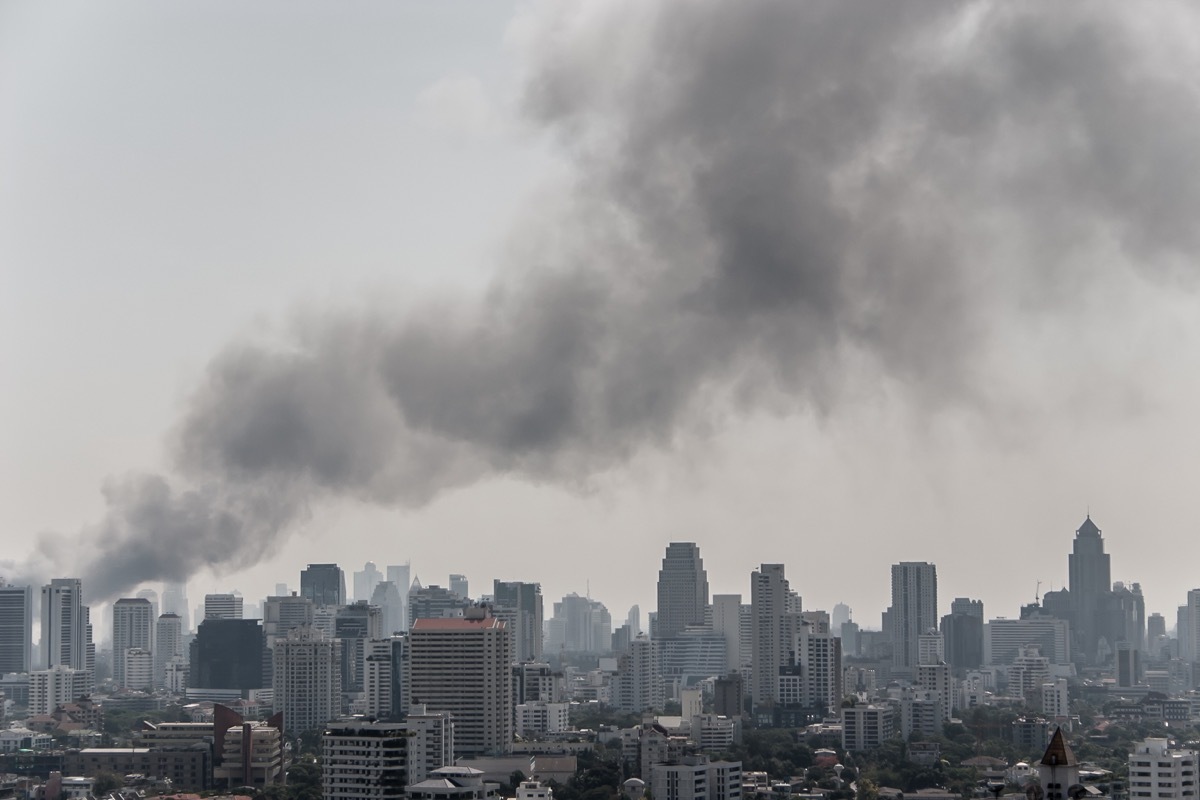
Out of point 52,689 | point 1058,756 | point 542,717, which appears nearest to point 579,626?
point 52,689

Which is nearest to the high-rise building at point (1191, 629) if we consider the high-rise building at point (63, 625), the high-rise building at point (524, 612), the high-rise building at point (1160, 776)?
the high-rise building at point (524, 612)

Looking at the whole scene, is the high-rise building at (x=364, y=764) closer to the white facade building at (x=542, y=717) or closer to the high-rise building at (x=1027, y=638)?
the white facade building at (x=542, y=717)

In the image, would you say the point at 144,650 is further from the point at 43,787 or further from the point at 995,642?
the point at 43,787

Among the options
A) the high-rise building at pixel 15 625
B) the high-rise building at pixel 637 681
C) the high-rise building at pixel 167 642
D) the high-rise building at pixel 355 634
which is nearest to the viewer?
the high-rise building at pixel 637 681

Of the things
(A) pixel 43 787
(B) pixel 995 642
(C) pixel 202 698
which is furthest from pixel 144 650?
(A) pixel 43 787

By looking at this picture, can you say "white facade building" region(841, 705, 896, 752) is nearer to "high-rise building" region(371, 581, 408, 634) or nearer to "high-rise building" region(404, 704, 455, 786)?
"high-rise building" region(404, 704, 455, 786)

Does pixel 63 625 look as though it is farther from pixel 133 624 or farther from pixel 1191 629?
pixel 1191 629
